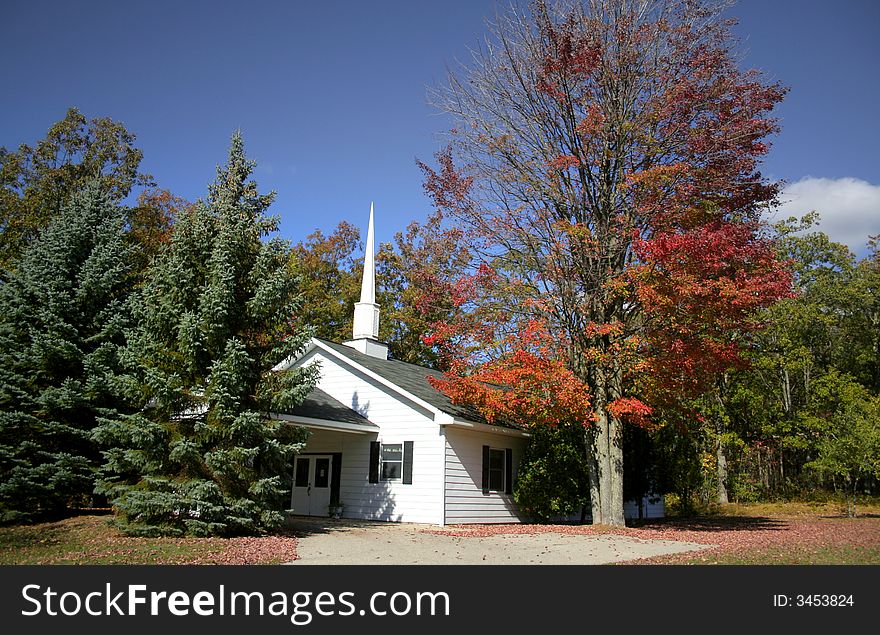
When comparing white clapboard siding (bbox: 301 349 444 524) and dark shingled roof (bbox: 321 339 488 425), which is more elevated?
dark shingled roof (bbox: 321 339 488 425)

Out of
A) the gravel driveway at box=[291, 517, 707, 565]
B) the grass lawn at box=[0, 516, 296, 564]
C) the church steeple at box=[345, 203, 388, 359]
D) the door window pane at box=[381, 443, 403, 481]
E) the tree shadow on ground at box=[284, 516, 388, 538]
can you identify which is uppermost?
the church steeple at box=[345, 203, 388, 359]

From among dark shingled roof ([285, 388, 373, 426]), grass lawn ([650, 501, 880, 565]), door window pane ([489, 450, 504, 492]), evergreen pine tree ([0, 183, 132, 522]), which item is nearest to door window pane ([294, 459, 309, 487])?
dark shingled roof ([285, 388, 373, 426])

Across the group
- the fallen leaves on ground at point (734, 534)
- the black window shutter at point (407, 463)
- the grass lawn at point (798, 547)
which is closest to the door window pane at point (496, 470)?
the fallen leaves on ground at point (734, 534)

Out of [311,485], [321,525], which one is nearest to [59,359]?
[321,525]

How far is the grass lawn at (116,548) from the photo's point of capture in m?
9.20

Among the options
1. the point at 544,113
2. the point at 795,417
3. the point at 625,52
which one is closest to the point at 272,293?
the point at 544,113

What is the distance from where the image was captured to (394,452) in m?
18.3

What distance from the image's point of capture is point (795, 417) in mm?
34188

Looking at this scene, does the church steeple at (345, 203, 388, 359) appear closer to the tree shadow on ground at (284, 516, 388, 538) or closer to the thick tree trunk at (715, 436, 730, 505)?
the tree shadow on ground at (284, 516, 388, 538)

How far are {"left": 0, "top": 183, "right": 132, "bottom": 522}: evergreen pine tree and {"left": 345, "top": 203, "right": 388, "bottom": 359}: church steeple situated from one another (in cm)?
871

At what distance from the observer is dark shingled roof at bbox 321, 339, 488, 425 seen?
60.6 feet

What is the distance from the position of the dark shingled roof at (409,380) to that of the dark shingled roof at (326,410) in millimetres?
1385

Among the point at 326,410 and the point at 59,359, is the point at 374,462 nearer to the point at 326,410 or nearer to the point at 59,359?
the point at 326,410

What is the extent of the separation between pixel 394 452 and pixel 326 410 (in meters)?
2.29
